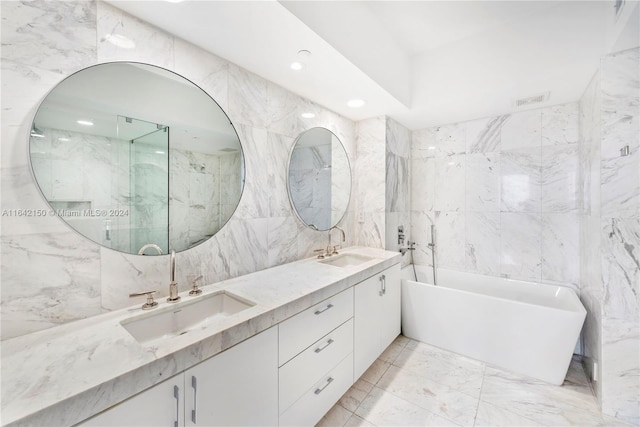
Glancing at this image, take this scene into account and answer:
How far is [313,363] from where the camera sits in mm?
1487

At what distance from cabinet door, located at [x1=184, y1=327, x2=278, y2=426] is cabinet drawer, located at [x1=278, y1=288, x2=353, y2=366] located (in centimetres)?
7

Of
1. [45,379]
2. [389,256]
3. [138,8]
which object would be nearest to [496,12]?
[389,256]

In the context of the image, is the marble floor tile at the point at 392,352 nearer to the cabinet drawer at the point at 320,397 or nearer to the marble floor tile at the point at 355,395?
the marble floor tile at the point at 355,395

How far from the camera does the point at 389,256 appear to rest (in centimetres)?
243

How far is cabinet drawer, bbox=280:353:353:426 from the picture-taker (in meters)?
1.38

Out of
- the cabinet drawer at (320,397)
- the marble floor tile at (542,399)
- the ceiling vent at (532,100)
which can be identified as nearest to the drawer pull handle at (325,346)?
the cabinet drawer at (320,397)

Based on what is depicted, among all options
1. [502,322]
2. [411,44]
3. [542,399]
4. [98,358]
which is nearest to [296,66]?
[411,44]

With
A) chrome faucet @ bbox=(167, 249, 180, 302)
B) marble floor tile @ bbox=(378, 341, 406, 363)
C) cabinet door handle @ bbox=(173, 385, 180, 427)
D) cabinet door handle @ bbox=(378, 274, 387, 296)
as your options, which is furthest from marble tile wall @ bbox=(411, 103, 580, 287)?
cabinet door handle @ bbox=(173, 385, 180, 427)

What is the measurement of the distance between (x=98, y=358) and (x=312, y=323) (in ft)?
3.13

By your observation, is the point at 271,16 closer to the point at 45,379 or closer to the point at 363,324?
the point at 45,379

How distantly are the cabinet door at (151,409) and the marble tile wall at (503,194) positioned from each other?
3064 mm

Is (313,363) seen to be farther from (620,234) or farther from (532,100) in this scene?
(532,100)

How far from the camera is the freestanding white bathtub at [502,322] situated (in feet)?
6.47

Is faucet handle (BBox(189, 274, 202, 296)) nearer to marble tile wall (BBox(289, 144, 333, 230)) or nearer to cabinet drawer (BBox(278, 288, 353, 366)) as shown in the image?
cabinet drawer (BBox(278, 288, 353, 366))
